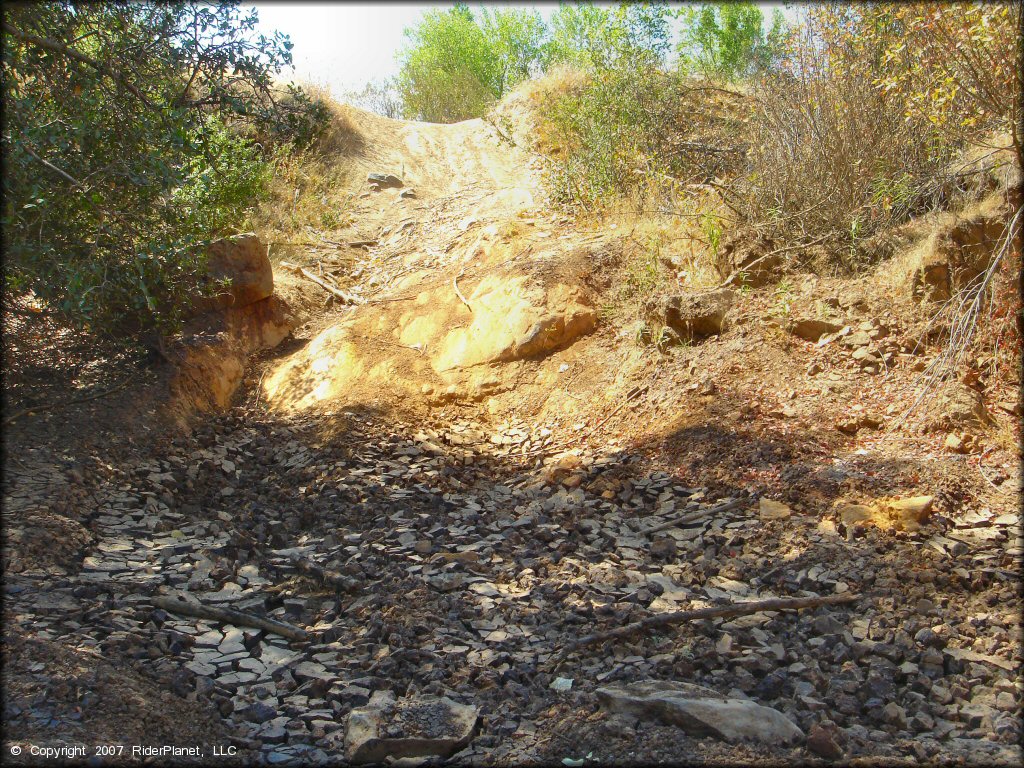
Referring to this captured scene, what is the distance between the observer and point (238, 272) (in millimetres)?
6754

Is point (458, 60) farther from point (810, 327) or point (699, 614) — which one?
point (699, 614)

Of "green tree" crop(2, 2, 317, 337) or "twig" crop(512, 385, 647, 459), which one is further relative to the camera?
"twig" crop(512, 385, 647, 459)

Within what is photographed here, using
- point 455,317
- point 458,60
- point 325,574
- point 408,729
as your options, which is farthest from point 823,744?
point 458,60

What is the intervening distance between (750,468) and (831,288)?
1820 mm

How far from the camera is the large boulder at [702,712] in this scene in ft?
8.17

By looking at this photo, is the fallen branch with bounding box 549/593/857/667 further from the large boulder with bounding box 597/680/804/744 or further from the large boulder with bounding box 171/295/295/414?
the large boulder with bounding box 171/295/295/414

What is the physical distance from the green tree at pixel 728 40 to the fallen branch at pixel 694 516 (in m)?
6.67

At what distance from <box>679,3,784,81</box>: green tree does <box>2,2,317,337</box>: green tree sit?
21.0 ft

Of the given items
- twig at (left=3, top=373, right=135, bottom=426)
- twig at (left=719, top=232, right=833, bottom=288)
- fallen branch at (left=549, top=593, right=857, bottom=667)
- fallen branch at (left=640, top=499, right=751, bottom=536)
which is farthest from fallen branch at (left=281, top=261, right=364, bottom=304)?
fallen branch at (left=549, top=593, right=857, bottom=667)

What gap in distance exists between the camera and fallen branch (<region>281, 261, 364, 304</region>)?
7.95 meters

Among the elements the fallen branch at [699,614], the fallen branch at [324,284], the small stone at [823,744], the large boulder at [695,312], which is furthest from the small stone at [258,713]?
the fallen branch at [324,284]

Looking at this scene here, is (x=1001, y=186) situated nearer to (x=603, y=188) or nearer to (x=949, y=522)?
(x=949, y=522)

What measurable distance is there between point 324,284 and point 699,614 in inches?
232

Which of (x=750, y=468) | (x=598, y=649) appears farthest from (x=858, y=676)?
(x=750, y=468)
